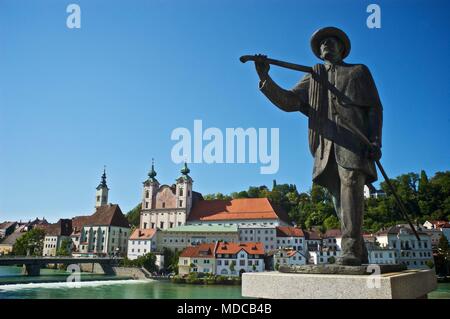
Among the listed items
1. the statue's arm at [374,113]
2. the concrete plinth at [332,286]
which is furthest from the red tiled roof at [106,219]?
the concrete plinth at [332,286]

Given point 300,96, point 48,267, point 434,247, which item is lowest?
point 48,267

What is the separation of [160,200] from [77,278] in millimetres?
45960

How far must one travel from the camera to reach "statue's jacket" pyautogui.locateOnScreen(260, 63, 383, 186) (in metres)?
4.32

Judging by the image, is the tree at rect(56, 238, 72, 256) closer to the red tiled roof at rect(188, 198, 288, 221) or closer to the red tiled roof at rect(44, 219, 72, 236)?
the red tiled roof at rect(44, 219, 72, 236)

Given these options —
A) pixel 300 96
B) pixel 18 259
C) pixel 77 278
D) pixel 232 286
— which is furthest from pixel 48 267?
pixel 300 96

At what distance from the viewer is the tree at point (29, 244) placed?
77125 millimetres

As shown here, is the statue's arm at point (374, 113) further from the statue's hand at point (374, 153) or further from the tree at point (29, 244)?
the tree at point (29, 244)

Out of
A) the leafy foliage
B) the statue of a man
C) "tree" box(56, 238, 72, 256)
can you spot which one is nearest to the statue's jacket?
the statue of a man

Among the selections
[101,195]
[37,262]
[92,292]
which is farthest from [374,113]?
[101,195]

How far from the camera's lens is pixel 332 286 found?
327cm

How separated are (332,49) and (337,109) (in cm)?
92
